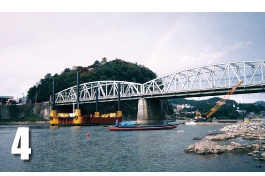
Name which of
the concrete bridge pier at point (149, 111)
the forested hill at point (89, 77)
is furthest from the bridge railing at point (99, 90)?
the concrete bridge pier at point (149, 111)

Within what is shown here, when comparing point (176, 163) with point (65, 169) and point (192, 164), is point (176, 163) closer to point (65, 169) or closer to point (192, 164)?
point (192, 164)

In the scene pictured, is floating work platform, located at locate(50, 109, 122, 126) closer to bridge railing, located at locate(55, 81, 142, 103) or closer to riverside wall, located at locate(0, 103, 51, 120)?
bridge railing, located at locate(55, 81, 142, 103)

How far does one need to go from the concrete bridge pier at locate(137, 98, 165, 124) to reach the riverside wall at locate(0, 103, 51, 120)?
49177mm

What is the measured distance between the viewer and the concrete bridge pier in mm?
95062

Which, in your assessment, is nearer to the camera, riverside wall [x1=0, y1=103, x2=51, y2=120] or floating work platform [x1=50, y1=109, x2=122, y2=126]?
floating work platform [x1=50, y1=109, x2=122, y2=126]

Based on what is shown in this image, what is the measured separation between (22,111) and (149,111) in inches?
2417

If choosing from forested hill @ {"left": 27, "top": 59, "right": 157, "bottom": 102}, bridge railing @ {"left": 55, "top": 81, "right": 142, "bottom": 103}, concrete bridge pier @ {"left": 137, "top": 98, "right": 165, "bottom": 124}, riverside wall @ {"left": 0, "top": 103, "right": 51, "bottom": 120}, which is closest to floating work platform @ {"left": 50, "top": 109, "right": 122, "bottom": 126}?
bridge railing @ {"left": 55, "top": 81, "right": 142, "bottom": 103}

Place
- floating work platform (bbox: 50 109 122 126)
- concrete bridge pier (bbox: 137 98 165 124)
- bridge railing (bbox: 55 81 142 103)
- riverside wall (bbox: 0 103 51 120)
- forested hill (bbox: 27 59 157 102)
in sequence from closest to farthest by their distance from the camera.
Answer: floating work platform (bbox: 50 109 122 126) < concrete bridge pier (bbox: 137 98 165 124) < riverside wall (bbox: 0 103 51 120) < bridge railing (bbox: 55 81 142 103) < forested hill (bbox: 27 59 157 102)

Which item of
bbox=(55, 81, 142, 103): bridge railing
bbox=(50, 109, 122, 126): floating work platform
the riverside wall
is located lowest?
bbox=(50, 109, 122, 126): floating work platform

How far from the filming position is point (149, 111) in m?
97.8

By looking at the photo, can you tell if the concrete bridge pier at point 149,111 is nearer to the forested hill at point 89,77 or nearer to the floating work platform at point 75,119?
the floating work platform at point 75,119

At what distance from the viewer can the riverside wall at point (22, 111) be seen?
10569cm

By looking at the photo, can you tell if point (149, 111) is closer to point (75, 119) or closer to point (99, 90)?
point (75, 119)
